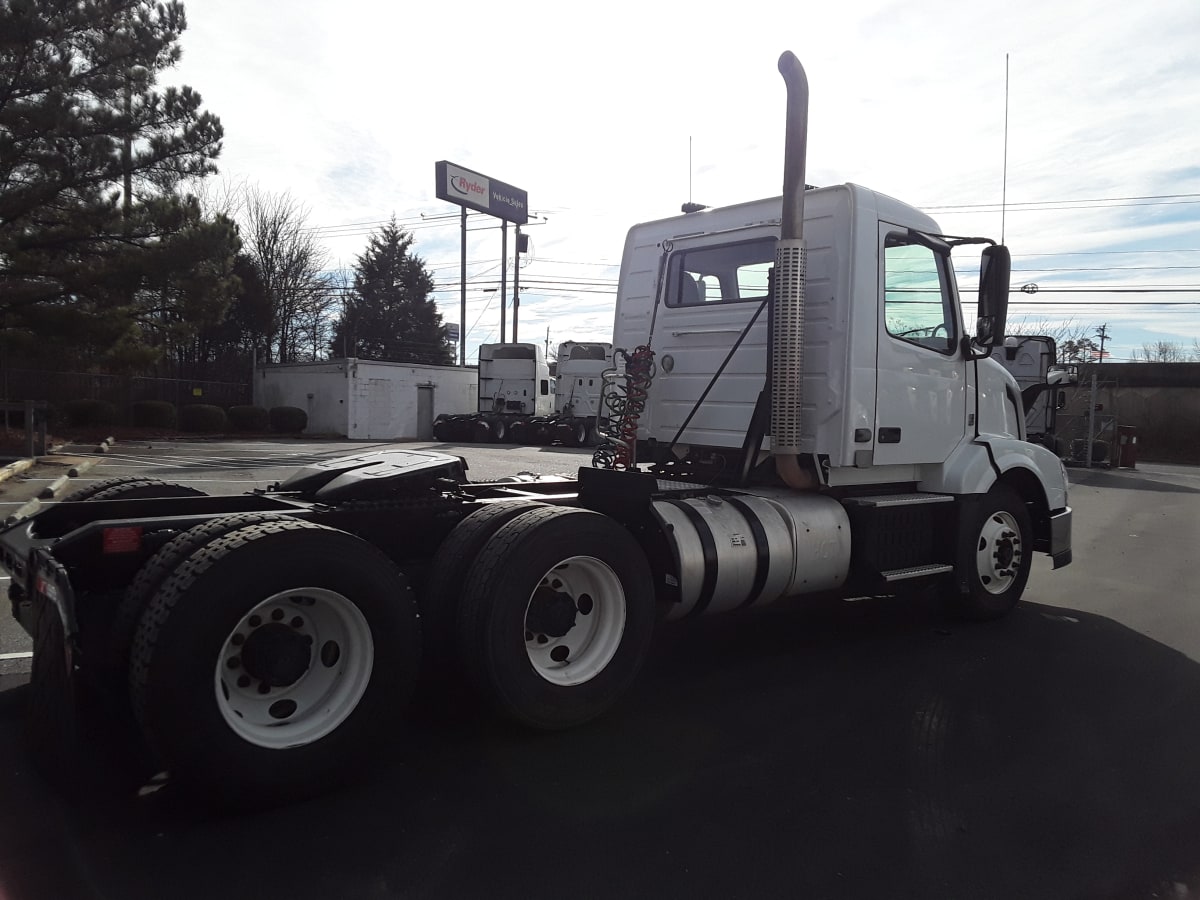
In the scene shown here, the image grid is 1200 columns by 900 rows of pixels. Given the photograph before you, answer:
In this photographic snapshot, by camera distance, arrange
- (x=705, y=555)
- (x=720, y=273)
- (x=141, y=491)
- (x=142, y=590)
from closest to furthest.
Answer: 1. (x=142, y=590)
2. (x=141, y=491)
3. (x=705, y=555)
4. (x=720, y=273)

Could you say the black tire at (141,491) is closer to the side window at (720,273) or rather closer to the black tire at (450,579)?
the black tire at (450,579)

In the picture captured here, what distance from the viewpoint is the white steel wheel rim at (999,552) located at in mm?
6371

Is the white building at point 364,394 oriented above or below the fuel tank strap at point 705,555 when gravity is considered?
above

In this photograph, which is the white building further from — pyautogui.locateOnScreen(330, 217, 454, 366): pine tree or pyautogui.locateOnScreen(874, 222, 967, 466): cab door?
pyautogui.locateOnScreen(874, 222, 967, 466): cab door

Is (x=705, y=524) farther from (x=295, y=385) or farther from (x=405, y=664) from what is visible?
(x=295, y=385)

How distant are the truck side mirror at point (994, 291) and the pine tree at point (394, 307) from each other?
5235cm

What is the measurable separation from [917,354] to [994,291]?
2.20 ft

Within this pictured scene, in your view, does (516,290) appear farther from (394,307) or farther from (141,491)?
(141,491)

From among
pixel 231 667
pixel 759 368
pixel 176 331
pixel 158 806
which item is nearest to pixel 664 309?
pixel 759 368

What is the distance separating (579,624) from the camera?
432 cm

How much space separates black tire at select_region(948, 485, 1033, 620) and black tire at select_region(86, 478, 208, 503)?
5.19 meters

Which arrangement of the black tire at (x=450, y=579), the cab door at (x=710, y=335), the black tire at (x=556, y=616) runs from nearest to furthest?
the black tire at (x=556, y=616), the black tire at (x=450, y=579), the cab door at (x=710, y=335)

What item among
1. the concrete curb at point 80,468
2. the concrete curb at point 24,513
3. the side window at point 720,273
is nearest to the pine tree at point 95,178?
the concrete curb at point 80,468

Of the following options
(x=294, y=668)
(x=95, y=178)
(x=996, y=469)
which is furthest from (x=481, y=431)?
(x=294, y=668)
